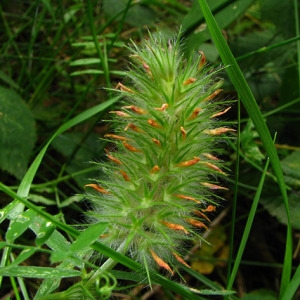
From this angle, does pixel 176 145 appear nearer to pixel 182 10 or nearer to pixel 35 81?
pixel 35 81

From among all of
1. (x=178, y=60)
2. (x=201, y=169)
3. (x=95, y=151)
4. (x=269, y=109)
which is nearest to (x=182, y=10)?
(x=269, y=109)

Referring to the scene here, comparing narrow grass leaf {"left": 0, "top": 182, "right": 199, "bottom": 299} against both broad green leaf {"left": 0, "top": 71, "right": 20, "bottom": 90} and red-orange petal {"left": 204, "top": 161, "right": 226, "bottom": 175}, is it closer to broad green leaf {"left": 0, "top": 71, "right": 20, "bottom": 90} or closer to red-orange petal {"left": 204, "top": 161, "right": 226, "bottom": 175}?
red-orange petal {"left": 204, "top": 161, "right": 226, "bottom": 175}

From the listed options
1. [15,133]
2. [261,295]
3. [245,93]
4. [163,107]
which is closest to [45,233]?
[163,107]

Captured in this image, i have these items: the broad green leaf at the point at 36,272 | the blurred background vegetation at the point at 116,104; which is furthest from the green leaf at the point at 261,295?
the broad green leaf at the point at 36,272

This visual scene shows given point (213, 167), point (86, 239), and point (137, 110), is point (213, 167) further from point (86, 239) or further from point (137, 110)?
point (86, 239)

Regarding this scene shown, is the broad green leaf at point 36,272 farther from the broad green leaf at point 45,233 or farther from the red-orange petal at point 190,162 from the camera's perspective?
the red-orange petal at point 190,162
